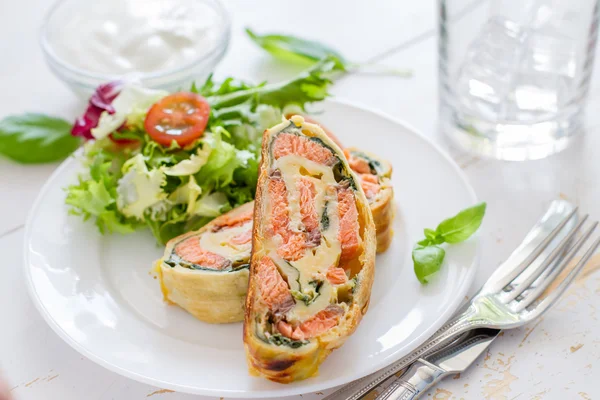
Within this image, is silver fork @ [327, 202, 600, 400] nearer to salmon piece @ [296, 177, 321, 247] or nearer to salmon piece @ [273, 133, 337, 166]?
salmon piece @ [296, 177, 321, 247]

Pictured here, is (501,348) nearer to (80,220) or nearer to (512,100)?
(512,100)

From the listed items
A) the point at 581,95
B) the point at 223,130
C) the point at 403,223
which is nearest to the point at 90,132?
the point at 223,130

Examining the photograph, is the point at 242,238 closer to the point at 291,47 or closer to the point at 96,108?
the point at 96,108

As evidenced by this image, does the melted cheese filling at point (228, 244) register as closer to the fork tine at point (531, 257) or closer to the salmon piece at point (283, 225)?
the salmon piece at point (283, 225)

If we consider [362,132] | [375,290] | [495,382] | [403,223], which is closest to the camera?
[495,382]

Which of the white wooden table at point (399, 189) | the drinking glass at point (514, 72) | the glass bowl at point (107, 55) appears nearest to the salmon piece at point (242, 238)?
the white wooden table at point (399, 189)

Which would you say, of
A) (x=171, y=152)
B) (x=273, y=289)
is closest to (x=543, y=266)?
(x=273, y=289)
